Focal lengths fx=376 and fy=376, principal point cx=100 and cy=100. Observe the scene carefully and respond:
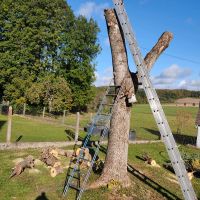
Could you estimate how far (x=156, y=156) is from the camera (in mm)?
23328

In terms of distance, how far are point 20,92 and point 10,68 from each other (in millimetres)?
3311

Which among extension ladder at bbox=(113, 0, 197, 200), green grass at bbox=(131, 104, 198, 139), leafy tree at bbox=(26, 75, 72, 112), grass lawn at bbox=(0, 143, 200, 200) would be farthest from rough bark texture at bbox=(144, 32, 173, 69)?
leafy tree at bbox=(26, 75, 72, 112)

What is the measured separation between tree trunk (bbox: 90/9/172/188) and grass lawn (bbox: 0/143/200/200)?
69 cm

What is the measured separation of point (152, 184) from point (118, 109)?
3.89 m

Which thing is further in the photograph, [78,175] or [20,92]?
[20,92]

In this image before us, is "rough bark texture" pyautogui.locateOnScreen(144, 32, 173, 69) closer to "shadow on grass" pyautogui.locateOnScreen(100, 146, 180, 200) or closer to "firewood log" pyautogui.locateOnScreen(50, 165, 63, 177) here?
"shadow on grass" pyautogui.locateOnScreen(100, 146, 180, 200)

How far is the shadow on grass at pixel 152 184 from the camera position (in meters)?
14.6

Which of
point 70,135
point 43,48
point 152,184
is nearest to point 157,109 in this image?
point 152,184

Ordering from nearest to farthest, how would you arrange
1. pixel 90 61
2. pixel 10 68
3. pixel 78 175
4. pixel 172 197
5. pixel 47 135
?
pixel 172 197 → pixel 78 175 → pixel 47 135 → pixel 10 68 → pixel 90 61

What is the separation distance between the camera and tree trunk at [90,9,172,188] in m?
14.3

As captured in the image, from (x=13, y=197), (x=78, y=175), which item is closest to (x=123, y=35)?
(x=78, y=175)

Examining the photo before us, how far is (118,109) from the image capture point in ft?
46.8

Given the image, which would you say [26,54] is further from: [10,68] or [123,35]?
[123,35]

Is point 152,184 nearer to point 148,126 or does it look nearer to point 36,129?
point 36,129
